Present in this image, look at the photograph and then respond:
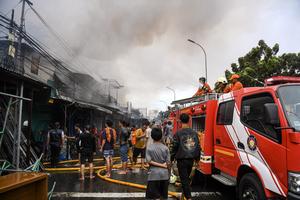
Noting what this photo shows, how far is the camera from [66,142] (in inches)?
500

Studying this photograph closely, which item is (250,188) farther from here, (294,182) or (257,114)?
(257,114)

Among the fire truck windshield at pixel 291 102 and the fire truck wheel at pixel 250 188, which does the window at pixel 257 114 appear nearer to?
the fire truck windshield at pixel 291 102

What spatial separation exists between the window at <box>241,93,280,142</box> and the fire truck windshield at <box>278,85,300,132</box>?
204 millimetres

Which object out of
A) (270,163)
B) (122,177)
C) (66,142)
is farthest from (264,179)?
(66,142)

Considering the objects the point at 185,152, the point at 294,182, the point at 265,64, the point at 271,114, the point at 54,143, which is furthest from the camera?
the point at 265,64

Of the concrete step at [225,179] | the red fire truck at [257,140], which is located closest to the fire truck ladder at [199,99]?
the red fire truck at [257,140]

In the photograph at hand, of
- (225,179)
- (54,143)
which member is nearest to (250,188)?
(225,179)

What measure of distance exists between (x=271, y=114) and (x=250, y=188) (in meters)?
1.40

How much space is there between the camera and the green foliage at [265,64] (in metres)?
20.9

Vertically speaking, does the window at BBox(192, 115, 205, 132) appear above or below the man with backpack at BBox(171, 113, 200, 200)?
above

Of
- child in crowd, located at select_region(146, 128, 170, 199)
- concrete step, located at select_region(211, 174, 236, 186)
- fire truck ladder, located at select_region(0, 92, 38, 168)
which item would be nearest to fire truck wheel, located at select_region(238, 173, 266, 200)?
concrete step, located at select_region(211, 174, 236, 186)

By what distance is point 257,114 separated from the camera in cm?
448

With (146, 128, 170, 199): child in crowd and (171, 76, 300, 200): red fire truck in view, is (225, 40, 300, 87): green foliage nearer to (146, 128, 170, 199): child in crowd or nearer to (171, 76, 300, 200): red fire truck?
(171, 76, 300, 200): red fire truck

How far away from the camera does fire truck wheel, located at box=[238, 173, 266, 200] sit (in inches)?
163
